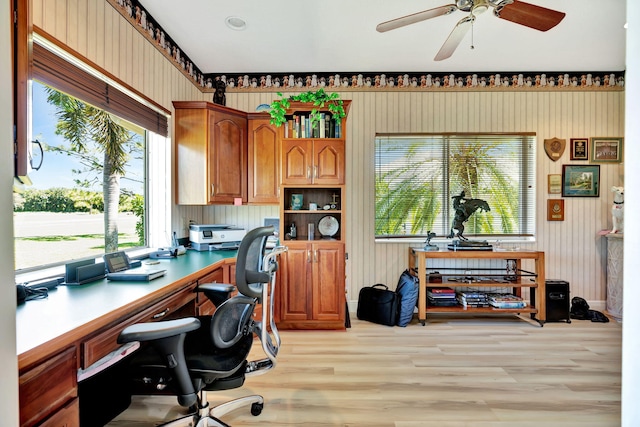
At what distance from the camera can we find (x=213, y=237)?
10.2 feet

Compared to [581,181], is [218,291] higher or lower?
lower

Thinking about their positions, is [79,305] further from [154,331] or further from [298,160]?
[298,160]

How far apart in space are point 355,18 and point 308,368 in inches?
113

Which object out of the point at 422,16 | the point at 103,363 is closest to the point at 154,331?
the point at 103,363

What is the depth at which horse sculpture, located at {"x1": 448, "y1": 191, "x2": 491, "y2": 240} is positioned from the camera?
3387 millimetres

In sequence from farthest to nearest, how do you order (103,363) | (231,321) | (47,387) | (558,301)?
(558,301)
(231,321)
(103,363)
(47,387)

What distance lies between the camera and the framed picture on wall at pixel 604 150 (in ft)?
12.2

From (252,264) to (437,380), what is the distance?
1.66 m

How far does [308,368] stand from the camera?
7.86ft

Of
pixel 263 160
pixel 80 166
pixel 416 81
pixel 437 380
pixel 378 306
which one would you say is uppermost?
pixel 416 81

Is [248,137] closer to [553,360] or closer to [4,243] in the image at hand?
[4,243]

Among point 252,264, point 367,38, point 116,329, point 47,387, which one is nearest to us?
point 47,387

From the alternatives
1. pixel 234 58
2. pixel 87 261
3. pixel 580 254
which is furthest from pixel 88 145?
pixel 580 254

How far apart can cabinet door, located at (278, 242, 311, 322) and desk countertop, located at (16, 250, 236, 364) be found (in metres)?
1.16
